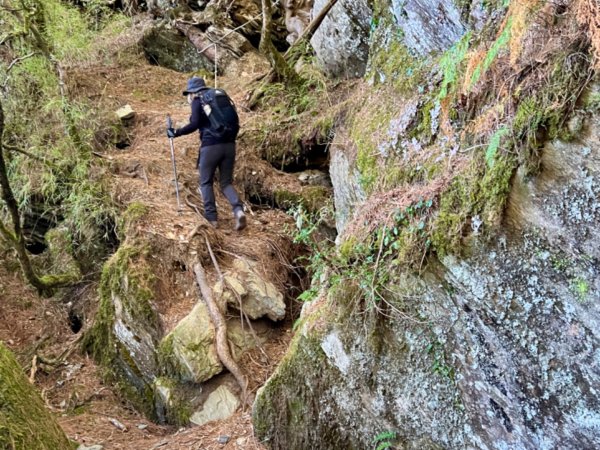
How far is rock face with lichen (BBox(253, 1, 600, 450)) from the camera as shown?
8.89ft

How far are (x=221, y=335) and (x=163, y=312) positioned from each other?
0.88m

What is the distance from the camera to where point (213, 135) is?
6.86 metres

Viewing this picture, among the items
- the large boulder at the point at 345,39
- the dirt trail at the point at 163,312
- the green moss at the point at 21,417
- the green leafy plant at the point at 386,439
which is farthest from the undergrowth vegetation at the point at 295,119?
the green moss at the point at 21,417

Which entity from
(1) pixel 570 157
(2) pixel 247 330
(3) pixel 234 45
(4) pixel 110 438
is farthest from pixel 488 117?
(3) pixel 234 45

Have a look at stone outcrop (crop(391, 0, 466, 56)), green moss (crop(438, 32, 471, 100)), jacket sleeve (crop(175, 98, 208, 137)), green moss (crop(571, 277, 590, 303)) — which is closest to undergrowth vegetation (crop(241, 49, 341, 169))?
jacket sleeve (crop(175, 98, 208, 137))

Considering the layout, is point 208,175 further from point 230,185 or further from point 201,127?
point 201,127

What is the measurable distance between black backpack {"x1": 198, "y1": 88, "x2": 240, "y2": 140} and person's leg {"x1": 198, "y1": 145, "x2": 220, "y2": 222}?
0.26 meters

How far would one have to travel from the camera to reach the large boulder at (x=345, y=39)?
23.7 ft

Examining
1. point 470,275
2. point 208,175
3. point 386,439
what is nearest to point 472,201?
point 470,275

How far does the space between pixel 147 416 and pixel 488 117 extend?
5075 millimetres

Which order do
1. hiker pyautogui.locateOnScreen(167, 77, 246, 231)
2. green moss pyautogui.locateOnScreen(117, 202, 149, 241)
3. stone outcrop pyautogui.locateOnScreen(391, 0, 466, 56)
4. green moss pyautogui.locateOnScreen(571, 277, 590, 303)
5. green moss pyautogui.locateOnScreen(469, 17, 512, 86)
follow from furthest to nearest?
hiker pyautogui.locateOnScreen(167, 77, 246, 231)
green moss pyautogui.locateOnScreen(117, 202, 149, 241)
stone outcrop pyautogui.locateOnScreen(391, 0, 466, 56)
green moss pyautogui.locateOnScreen(469, 17, 512, 86)
green moss pyautogui.locateOnScreen(571, 277, 590, 303)

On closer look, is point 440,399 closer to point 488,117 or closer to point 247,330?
point 488,117

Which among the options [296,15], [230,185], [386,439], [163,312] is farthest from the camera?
[296,15]

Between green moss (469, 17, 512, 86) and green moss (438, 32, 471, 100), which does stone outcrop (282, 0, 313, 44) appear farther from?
green moss (469, 17, 512, 86)
